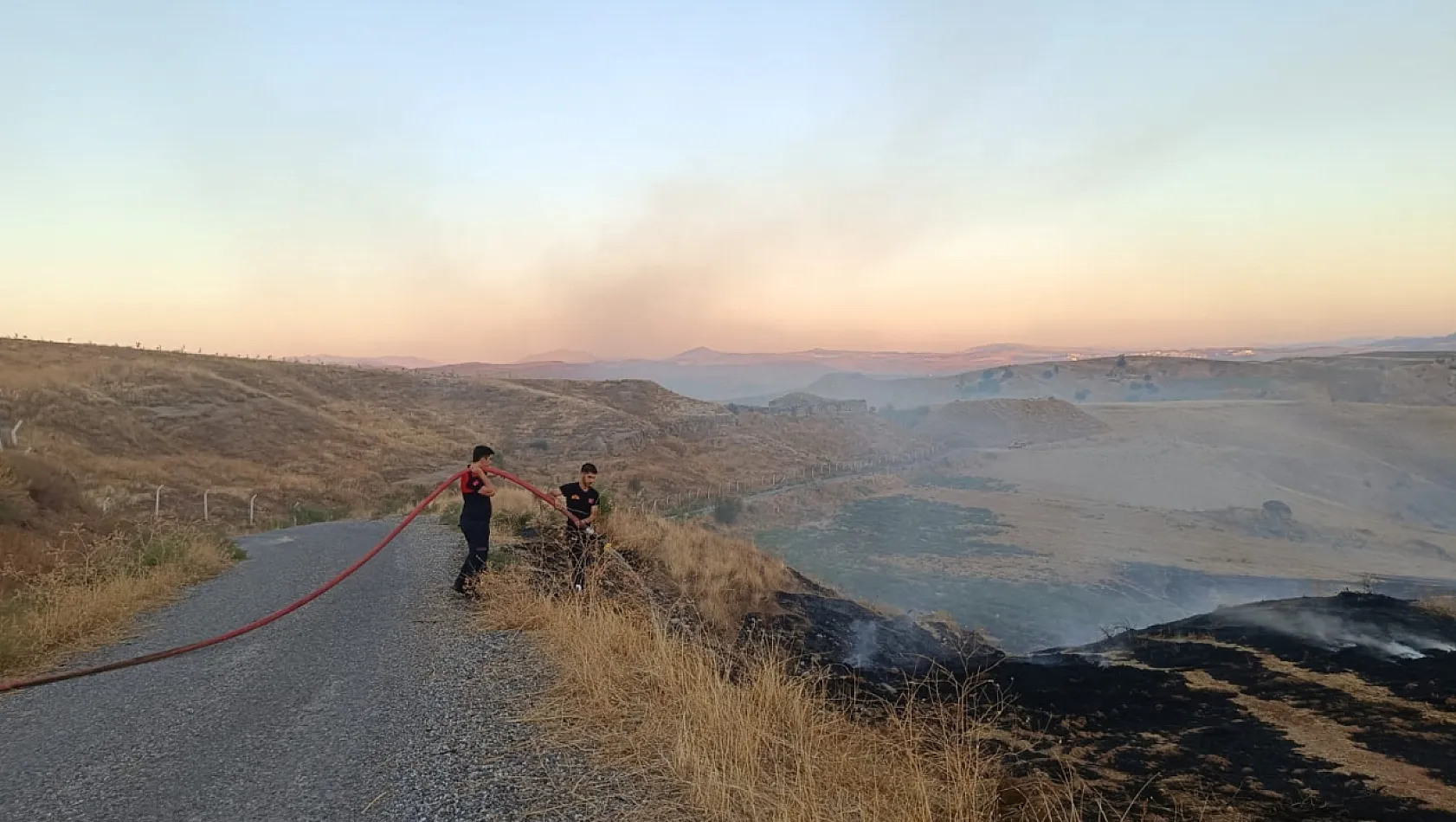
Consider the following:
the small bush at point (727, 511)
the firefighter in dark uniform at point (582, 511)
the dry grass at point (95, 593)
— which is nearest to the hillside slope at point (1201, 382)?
the small bush at point (727, 511)

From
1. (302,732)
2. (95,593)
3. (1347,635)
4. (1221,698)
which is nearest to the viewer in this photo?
(302,732)

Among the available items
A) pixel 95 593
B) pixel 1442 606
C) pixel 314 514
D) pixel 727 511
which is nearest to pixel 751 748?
pixel 95 593

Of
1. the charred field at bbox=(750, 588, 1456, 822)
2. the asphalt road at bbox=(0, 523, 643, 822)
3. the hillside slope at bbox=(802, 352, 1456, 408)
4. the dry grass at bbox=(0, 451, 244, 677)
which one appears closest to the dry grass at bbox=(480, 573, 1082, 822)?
the asphalt road at bbox=(0, 523, 643, 822)

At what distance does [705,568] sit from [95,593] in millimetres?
10266

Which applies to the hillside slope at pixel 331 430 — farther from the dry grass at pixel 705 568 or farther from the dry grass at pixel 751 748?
the dry grass at pixel 751 748

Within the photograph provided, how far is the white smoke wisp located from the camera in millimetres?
13703

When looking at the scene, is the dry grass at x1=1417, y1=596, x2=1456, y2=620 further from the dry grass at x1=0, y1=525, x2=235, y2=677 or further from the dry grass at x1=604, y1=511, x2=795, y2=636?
the dry grass at x1=0, y1=525, x2=235, y2=677

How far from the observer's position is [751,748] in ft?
14.2

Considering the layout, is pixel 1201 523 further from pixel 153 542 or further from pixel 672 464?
pixel 153 542

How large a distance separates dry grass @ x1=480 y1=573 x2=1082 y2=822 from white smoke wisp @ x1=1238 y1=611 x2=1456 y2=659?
12.3 m

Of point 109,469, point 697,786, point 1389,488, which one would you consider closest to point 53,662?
point 697,786

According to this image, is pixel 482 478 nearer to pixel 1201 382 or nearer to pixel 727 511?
pixel 727 511

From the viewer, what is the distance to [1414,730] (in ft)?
29.0

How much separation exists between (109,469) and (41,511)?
15.7 metres
